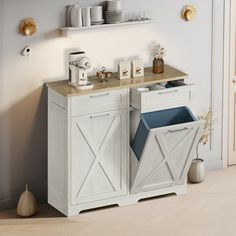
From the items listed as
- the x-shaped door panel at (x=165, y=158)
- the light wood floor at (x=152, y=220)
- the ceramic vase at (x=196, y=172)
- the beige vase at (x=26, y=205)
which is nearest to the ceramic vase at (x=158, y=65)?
the x-shaped door panel at (x=165, y=158)

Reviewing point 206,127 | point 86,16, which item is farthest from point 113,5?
point 206,127

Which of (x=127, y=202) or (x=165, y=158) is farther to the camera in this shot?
(x=127, y=202)

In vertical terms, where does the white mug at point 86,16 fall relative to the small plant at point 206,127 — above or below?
above

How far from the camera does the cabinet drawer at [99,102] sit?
23.1 ft

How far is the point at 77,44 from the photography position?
7.39m

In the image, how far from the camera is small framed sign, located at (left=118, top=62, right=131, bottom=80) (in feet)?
24.3

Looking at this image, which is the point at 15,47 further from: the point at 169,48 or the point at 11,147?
the point at 169,48

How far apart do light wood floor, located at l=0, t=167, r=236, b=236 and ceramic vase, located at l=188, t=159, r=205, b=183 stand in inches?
9.9

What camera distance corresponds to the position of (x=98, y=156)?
23.8 feet

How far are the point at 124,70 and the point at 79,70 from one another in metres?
0.47

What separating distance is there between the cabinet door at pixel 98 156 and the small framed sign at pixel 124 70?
35 cm

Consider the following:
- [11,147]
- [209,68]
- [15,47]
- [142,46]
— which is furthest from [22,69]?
[209,68]

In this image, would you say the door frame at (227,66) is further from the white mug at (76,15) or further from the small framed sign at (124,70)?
the white mug at (76,15)

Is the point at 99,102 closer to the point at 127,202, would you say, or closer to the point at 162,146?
the point at 162,146
